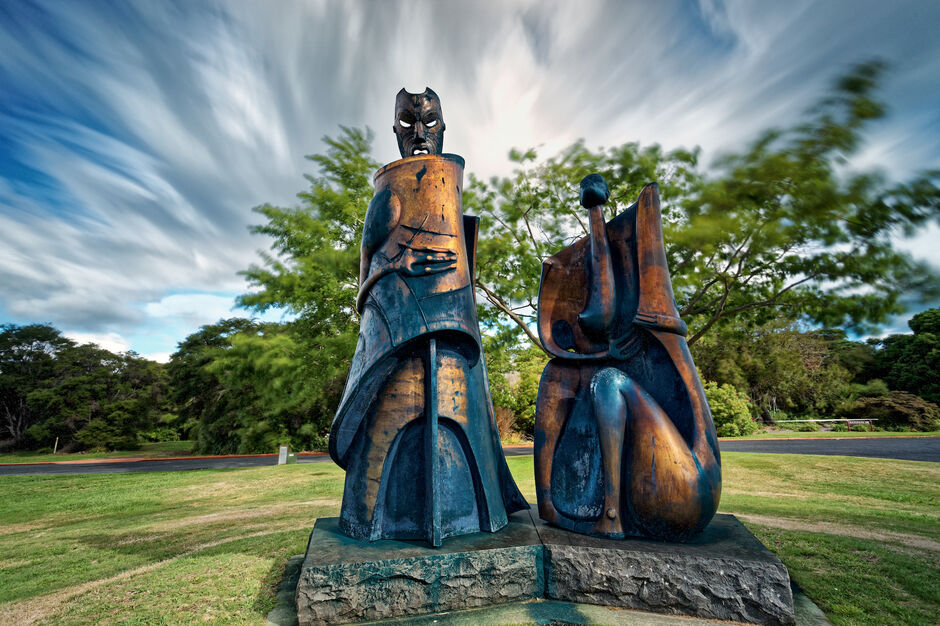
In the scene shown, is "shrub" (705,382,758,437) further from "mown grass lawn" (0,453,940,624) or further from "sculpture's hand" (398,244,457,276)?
"sculpture's hand" (398,244,457,276)

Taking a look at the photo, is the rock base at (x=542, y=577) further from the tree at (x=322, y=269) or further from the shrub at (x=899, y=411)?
the shrub at (x=899, y=411)

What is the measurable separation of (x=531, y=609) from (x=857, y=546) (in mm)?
3843

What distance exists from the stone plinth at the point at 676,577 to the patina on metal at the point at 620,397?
0.27 m

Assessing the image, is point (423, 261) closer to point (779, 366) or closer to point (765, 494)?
point (765, 494)

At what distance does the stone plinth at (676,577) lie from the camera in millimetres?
2857

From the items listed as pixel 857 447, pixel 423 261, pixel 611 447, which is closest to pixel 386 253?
pixel 423 261

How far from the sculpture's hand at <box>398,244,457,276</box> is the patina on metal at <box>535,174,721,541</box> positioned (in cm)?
108

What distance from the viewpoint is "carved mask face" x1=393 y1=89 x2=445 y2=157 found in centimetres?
416

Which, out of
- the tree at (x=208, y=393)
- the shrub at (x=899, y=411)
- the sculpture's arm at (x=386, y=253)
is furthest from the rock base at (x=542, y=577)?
the shrub at (x=899, y=411)

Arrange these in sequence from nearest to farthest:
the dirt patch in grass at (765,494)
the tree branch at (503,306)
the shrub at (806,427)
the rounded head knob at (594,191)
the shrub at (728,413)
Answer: the rounded head knob at (594,191)
the dirt patch in grass at (765,494)
the tree branch at (503,306)
the shrub at (728,413)
the shrub at (806,427)

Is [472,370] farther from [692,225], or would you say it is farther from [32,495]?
[32,495]

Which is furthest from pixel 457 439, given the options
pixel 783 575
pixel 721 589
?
pixel 783 575

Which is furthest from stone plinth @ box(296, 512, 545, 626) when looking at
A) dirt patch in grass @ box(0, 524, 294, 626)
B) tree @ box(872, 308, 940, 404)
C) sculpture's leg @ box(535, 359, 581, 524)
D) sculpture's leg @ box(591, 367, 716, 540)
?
tree @ box(872, 308, 940, 404)

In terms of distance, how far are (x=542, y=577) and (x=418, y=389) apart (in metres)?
1.58
